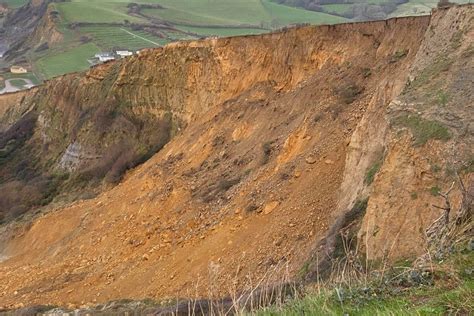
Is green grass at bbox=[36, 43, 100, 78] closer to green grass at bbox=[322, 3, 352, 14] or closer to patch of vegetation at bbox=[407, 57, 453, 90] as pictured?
green grass at bbox=[322, 3, 352, 14]

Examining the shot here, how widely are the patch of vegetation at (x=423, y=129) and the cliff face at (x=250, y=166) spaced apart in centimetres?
3

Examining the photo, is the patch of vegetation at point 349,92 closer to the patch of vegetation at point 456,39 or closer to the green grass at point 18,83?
the patch of vegetation at point 456,39

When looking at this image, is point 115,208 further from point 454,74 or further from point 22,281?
point 454,74

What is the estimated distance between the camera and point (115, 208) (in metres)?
19.6

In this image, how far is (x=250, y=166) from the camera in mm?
16469

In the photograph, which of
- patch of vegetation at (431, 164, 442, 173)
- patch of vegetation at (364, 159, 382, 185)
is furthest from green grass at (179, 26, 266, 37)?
patch of vegetation at (431, 164, 442, 173)

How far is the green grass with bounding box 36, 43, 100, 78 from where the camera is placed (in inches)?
2945

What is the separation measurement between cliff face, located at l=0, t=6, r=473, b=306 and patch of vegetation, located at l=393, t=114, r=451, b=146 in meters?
0.03

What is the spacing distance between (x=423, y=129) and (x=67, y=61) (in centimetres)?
7542

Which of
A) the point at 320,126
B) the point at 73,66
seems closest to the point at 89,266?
the point at 320,126

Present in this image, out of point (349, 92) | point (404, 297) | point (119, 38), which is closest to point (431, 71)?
point (349, 92)

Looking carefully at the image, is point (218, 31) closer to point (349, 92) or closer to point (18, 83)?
point (18, 83)

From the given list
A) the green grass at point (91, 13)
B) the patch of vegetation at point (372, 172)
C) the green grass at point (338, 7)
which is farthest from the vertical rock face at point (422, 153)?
the green grass at point (338, 7)

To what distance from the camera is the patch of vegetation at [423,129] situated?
8430mm
